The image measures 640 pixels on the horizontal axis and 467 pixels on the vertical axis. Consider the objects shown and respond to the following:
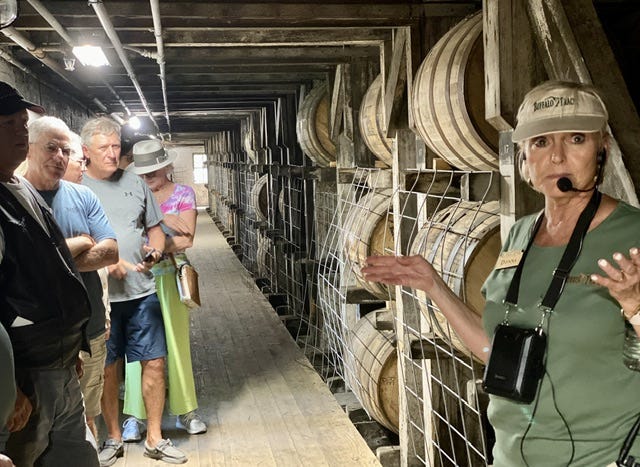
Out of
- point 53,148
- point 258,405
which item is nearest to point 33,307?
point 53,148

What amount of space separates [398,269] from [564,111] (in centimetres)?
69

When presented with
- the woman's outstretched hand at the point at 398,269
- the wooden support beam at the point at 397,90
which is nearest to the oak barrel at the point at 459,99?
the wooden support beam at the point at 397,90

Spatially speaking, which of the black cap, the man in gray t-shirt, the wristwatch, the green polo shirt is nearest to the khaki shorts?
the man in gray t-shirt

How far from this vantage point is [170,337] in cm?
449

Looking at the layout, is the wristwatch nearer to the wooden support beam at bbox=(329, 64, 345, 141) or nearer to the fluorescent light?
the fluorescent light

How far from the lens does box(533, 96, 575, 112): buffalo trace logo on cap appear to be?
176 centimetres

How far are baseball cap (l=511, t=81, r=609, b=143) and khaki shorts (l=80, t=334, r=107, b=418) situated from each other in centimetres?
248

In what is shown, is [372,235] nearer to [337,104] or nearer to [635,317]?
[337,104]

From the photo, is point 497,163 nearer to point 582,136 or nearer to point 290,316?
point 582,136

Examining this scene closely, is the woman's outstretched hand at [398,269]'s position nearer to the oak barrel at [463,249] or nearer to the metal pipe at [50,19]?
the oak barrel at [463,249]

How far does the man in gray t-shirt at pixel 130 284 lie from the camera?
4.05 meters

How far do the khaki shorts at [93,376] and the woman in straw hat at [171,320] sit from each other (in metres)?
0.82

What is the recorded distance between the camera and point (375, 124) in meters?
4.55

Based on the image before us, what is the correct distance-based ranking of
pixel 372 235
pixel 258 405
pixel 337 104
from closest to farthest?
pixel 372 235 → pixel 258 405 → pixel 337 104
